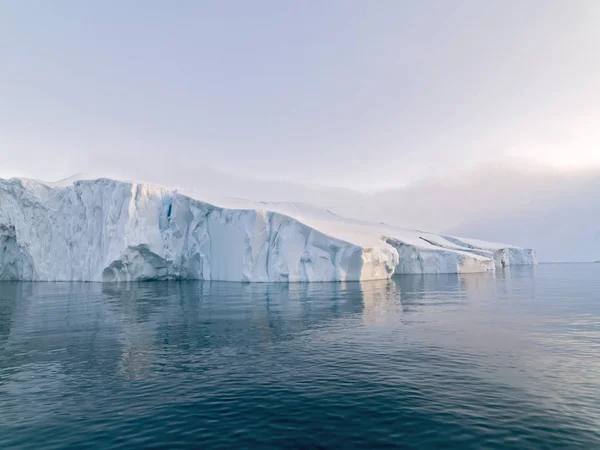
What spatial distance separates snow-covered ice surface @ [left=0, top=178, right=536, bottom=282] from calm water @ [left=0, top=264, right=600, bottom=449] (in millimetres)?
21623

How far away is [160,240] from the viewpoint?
44.8 m

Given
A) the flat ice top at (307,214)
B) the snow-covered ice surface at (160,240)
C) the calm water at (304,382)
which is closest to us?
the calm water at (304,382)

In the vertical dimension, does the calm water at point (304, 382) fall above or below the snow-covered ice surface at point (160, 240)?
below

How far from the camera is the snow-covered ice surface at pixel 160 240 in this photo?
4003 cm

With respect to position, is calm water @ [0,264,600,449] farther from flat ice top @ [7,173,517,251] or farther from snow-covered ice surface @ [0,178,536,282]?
flat ice top @ [7,173,517,251]

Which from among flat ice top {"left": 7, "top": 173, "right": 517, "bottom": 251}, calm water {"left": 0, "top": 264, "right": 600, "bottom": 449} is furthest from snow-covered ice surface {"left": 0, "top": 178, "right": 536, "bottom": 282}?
calm water {"left": 0, "top": 264, "right": 600, "bottom": 449}

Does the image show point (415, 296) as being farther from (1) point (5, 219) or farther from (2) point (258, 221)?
(1) point (5, 219)

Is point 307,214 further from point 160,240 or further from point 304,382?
point 304,382

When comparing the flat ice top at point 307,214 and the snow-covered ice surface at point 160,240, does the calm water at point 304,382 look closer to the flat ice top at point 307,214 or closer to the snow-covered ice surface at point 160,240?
→ the snow-covered ice surface at point 160,240

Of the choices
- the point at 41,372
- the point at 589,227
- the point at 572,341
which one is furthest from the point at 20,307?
the point at 589,227

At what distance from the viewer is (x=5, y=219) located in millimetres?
47312

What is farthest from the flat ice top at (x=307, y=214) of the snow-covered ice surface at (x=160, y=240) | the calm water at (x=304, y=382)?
the calm water at (x=304, y=382)

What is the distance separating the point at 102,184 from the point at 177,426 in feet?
145

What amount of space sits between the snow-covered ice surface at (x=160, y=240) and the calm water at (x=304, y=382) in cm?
2162
